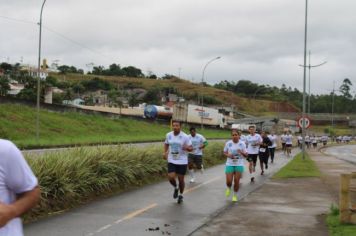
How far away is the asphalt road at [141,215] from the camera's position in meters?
9.00

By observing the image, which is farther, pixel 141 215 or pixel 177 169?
pixel 177 169

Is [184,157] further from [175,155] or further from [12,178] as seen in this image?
[12,178]

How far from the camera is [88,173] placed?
12352 mm

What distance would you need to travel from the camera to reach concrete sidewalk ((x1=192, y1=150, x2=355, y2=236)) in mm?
9406

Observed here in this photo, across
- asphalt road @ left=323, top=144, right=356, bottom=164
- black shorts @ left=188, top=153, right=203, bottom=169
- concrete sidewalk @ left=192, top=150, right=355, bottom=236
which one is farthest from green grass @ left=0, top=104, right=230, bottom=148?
concrete sidewalk @ left=192, top=150, right=355, bottom=236

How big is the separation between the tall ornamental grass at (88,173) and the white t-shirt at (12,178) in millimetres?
6632

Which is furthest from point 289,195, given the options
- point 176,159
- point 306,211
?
point 176,159

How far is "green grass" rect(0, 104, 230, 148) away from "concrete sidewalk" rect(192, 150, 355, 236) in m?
16.8

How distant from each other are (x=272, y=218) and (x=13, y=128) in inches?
1225

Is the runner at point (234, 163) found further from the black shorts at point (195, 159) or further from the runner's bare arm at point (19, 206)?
the runner's bare arm at point (19, 206)

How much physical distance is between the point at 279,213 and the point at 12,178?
28.8ft

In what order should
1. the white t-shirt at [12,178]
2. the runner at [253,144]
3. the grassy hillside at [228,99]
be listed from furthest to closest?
the grassy hillside at [228,99] < the runner at [253,144] < the white t-shirt at [12,178]

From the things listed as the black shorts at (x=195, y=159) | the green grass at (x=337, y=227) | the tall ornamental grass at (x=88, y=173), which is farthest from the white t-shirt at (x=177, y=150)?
the black shorts at (x=195, y=159)

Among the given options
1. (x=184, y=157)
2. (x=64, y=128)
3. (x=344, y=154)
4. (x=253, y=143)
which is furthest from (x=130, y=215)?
(x=344, y=154)
